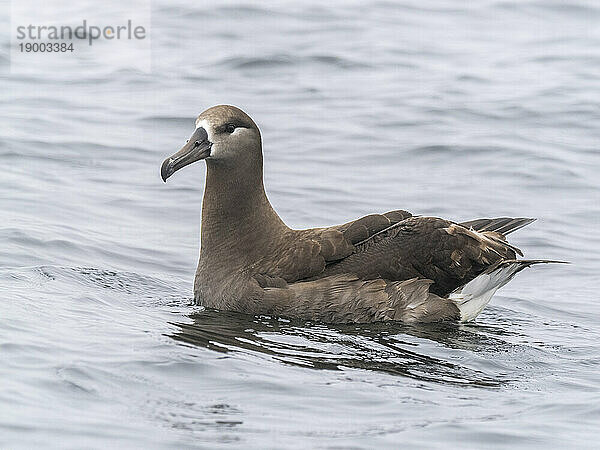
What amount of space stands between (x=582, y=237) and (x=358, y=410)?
20.2 ft

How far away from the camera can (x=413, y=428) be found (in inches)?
265

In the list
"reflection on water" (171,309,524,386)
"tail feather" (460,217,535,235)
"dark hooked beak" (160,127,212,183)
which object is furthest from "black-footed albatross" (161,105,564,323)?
"tail feather" (460,217,535,235)

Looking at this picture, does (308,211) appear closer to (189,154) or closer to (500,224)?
(500,224)

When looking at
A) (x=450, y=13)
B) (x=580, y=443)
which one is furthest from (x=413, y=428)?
(x=450, y=13)

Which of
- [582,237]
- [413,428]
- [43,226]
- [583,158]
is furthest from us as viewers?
[583,158]

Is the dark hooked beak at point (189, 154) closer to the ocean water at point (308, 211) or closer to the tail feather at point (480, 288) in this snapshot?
the ocean water at point (308, 211)

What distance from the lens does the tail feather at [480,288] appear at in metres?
9.53

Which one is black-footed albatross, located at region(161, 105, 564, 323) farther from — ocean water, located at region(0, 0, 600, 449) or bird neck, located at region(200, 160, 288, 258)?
ocean water, located at region(0, 0, 600, 449)

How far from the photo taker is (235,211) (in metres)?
9.66

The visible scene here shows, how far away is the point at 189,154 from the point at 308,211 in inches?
138

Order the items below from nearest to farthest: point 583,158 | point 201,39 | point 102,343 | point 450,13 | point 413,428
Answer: point 413,428 → point 102,343 → point 583,158 → point 201,39 → point 450,13

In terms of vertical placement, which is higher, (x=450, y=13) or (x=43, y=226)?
(x=450, y=13)

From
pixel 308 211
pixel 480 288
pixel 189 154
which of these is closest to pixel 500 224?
pixel 480 288

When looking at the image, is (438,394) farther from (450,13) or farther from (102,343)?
(450,13)
